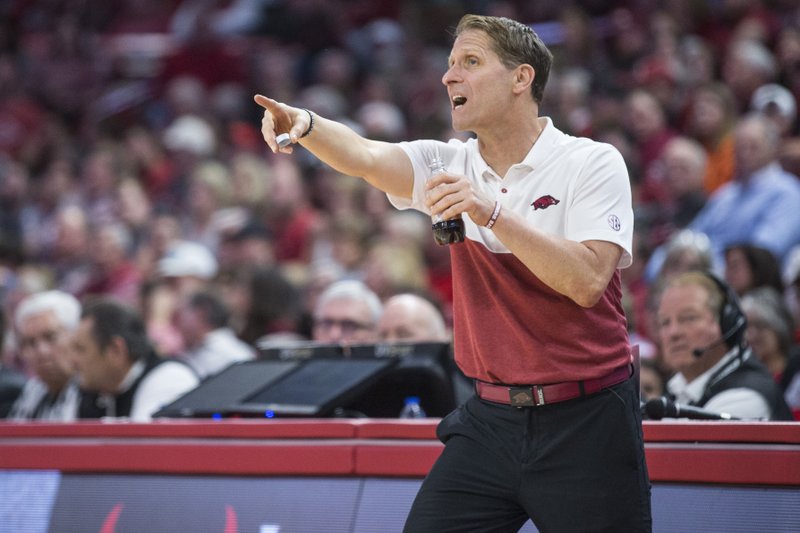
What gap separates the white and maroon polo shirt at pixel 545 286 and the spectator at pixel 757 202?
428 cm

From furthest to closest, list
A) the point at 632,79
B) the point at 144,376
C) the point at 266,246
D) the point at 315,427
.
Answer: the point at 632,79 < the point at 266,246 < the point at 144,376 < the point at 315,427

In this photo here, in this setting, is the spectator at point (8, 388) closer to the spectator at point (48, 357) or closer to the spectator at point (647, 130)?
the spectator at point (48, 357)

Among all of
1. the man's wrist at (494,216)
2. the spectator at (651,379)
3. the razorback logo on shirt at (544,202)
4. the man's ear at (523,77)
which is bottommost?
the spectator at (651,379)

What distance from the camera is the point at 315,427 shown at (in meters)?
4.32

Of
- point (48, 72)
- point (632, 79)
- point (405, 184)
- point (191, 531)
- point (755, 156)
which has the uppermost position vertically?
point (48, 72)

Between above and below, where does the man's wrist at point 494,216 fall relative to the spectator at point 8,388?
above

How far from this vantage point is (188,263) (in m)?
9.20

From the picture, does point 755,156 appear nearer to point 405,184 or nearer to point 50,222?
point 405,184

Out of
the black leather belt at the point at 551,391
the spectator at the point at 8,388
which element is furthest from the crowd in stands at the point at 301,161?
the black leather belt at the point at 551,391

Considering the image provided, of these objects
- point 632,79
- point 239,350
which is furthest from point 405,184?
point 632,79

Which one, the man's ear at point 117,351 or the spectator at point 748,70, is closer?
the man's ear at point 117,351

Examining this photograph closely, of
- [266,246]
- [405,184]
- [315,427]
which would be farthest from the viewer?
[266,246]

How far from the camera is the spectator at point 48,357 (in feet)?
22.1

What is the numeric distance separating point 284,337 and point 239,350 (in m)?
0.47
